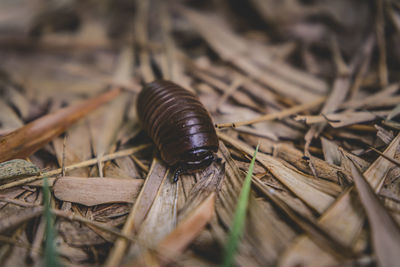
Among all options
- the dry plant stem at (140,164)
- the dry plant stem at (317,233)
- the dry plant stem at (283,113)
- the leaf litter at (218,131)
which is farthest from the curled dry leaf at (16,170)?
the dry plant stem at (317,233)

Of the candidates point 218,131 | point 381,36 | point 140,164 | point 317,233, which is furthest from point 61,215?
point 381,36

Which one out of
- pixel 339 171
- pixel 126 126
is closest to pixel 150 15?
pixel 126 126

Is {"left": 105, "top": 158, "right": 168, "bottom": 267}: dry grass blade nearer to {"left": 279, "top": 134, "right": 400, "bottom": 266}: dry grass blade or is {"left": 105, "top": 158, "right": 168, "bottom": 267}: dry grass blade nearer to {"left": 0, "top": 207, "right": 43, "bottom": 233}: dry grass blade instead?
{"left": 0, "top": 207, "right": 43, "bottom": 233}: dry grass blade

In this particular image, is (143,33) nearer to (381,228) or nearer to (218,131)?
(218,131)

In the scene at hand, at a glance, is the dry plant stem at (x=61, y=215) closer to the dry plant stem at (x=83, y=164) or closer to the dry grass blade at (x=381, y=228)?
the dry plant stem at (x=83, y=164)

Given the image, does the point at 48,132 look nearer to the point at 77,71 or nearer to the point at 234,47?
the point at 77,71

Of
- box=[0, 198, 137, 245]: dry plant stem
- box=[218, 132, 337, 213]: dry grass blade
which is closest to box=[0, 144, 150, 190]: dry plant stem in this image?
box=[0, 198, 137, 245]: dry plant stem
